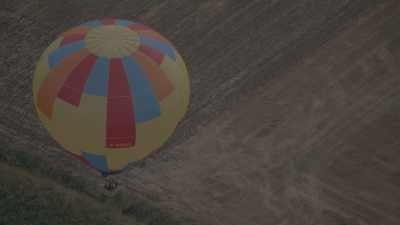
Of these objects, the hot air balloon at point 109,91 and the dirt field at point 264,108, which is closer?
the hot air balloon at point 109,91

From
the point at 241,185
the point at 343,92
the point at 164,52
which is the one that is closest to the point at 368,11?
the point at 343,92

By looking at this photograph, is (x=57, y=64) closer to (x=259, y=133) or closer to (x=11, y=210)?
(x=11, y=210)

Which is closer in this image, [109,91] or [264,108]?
[109,91]

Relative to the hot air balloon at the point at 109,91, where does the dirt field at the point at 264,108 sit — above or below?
below

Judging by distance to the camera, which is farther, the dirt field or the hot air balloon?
the dirt field
